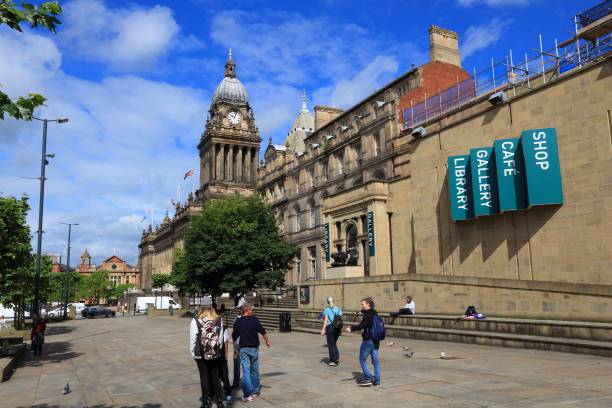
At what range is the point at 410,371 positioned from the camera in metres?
11.9

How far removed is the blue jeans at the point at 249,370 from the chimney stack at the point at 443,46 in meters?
39.6

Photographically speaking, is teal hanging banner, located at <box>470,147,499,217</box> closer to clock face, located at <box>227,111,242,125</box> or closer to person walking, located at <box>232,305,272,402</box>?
person walking, located at <box>232,305,272,402</box>

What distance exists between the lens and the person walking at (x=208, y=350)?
8.68 meters

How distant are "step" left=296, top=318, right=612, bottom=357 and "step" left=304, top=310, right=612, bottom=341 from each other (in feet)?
0.88

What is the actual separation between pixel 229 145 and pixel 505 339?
82.1m

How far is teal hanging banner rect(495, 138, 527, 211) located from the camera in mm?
22500

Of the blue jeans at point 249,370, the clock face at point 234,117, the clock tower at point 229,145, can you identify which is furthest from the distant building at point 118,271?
the blue jeans at point 249,370

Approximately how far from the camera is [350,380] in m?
11.1

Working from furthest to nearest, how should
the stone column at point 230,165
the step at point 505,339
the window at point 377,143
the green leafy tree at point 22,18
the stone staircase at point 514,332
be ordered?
the stone column at point 230,165 < the window at point 377,143 < the stone staircase at point 514,332 < the step at point 505,339 < the green leafy tree at point 22,18

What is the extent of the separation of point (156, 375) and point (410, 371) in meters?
6.45

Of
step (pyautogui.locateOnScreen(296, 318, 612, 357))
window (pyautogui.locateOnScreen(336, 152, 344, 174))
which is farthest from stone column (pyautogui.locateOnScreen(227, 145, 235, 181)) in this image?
step (pyautogui.locateOnScreen(296, 318, 612, 357))

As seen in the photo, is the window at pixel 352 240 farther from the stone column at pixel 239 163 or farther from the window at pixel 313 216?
the stone column at pixel 239 163

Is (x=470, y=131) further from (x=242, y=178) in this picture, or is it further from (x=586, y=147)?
(x=242, y=178)

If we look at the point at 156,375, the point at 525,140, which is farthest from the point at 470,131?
the point at 156,375
